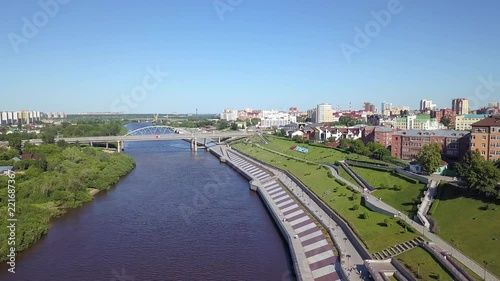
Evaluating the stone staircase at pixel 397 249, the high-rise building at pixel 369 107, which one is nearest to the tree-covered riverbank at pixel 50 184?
the stone staircase at pixel 397 249

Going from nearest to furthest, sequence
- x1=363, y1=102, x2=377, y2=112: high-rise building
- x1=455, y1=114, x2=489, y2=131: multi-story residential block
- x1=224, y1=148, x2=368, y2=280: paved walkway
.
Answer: x1=224, y1=148, x2=368, y2=280: paved walkway < x1=455, y1=114, x2=489, y2=131: multi-story residential block < x1=363, y1=102, x2=377, y2=112: high-rise building

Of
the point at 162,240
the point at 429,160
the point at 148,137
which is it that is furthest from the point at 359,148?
the point at 148,137

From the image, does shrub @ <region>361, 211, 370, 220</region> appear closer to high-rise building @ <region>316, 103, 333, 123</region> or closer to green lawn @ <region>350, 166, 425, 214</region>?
green lawn @ <region>350, 166, 425, 214</region>

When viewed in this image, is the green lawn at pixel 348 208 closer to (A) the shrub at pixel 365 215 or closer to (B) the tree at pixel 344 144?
(A) the shrub at pixel 365 215

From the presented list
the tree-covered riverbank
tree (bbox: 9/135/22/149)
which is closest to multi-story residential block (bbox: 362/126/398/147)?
the tree-covered riverbank

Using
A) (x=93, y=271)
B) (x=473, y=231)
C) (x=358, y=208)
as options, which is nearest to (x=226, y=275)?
(x=93, y=271)

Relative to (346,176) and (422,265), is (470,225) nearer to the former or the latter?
(422,265)
